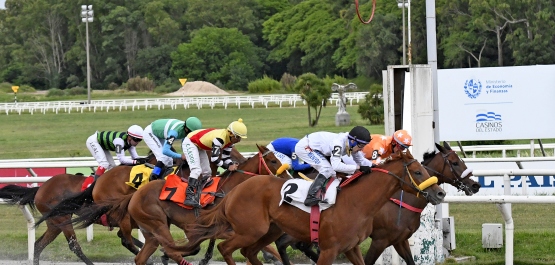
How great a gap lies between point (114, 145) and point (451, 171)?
136 inches

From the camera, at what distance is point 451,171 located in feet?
25.5

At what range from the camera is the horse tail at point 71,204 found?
8414mm

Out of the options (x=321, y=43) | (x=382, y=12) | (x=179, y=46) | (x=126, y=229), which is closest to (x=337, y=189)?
(x=126, y=229)

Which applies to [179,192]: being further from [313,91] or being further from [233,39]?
[233,39]

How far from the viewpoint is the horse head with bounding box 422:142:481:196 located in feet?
25.3

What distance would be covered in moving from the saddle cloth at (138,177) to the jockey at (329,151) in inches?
83.9

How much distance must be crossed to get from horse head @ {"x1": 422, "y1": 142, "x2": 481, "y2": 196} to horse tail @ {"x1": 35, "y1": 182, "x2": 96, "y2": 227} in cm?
324

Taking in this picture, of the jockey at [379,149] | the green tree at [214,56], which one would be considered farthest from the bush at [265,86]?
the jockey at [379,149]

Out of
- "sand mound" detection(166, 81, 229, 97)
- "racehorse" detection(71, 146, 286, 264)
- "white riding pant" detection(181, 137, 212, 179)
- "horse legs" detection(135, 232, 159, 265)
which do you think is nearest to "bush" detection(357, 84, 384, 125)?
"white riding pant" detection(181, 137, 212, 179)

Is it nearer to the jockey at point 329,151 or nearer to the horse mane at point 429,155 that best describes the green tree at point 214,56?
the horse mane at point 429,155

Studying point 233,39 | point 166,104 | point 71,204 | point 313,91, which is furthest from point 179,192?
point 233,39

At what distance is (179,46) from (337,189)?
182 ft

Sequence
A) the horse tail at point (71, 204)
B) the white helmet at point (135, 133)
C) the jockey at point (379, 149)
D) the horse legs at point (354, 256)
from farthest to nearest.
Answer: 1. the white helmet at point (135, 133)
2. the horse tail at point (71, 204)
3. the jockey at point (379, 149)
4. the horse legs at point (354, 256)

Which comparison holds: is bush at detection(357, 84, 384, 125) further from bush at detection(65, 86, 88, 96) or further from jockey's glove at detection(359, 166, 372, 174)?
bush at detection(65, 86, 88, 96)
